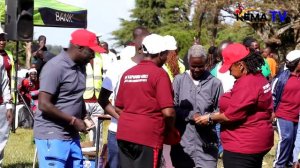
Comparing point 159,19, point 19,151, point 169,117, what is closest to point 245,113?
point 169,117

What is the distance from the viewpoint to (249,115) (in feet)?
21.1

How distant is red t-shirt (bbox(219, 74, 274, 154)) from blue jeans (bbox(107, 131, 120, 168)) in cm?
126

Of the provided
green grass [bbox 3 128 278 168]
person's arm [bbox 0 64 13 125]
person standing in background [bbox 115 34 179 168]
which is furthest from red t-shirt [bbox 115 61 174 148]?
green grass [bbox 3 128 278 168]

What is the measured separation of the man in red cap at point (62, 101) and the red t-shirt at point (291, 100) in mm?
4319

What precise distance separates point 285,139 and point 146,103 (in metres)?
4.58

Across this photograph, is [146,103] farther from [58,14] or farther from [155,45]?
[58,14]

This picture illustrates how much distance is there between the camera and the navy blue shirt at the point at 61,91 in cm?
629

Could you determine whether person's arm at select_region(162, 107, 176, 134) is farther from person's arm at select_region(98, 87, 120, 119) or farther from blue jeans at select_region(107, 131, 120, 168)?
blue jeans at select_region(107, 131, 120, 168)

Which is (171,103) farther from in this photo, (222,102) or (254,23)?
(254,23)

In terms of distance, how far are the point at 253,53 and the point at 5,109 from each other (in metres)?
3.50

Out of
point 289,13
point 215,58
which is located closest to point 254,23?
point 289,13

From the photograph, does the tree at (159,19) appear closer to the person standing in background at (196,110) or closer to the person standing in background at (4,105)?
the person standing in background at (4,105)

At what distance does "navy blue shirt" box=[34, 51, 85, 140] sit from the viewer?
629 centimetres

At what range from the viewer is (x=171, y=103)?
604 centimetres
